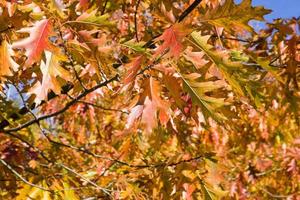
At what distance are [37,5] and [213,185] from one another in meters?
1.13

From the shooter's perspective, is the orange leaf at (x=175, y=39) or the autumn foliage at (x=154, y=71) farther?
the autumn foliage at (x=154, y=71)

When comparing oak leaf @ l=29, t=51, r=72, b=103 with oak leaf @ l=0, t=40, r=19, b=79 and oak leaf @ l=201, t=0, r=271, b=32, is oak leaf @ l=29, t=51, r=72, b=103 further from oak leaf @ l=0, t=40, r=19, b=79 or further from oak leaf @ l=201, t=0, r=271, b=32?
oak leaf @ l=201, t=0, r=271, b=32

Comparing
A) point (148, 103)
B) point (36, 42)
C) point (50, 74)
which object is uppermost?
point (36, 42)

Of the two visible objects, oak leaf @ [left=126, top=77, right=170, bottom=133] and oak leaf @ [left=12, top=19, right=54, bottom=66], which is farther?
oak leaf @ [left=126, top=77, right=170, bottom=133]

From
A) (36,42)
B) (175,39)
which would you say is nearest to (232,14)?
(175,39)

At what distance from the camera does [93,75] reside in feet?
5.06

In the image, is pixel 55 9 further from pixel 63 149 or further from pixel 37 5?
pixel 63 149

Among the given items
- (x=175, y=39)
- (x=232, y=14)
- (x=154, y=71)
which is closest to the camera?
(x=175, y=39)

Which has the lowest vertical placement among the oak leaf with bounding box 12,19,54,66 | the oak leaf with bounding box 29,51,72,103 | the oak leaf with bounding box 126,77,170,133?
the oak leaf with bounding box 126,77,170,133

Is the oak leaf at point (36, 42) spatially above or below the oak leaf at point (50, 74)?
above

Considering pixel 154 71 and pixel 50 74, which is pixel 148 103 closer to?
pixel 154 71

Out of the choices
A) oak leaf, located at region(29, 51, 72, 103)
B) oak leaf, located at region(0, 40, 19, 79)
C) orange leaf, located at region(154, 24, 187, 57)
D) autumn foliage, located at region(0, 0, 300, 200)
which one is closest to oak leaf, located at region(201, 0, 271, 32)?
autumn foliage, located at region(0, 0, 300, 200)

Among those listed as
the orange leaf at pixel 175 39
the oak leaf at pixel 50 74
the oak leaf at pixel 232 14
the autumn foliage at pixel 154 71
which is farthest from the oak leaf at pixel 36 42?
the oak leaf at pixel 232 14

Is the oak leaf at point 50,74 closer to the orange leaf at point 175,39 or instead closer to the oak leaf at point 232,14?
the orange leaf at point 175,39
